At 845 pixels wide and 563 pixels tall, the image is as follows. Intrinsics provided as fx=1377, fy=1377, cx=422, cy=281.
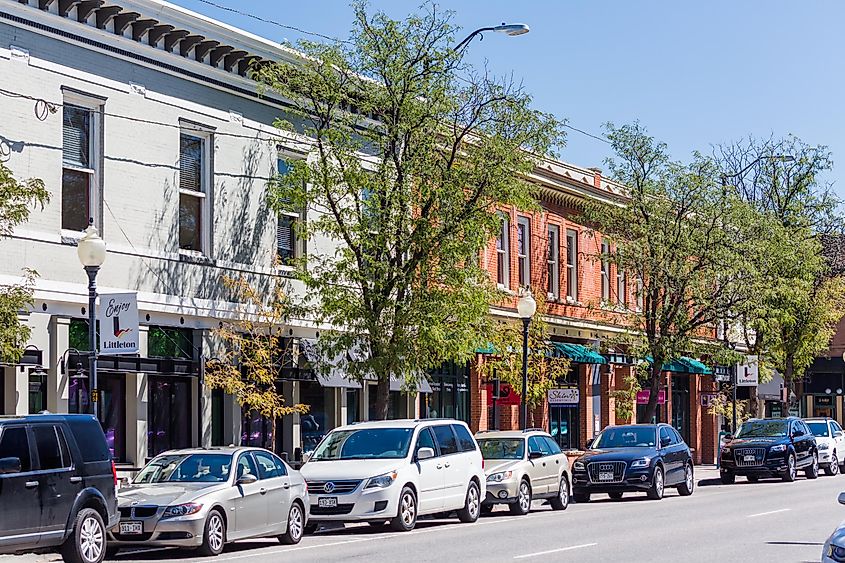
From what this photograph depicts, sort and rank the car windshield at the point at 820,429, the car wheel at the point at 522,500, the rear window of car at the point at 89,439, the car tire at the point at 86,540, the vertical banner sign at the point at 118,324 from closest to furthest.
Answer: the car tire at the point at 86,540 → the rear window of car at the point at 89,439 → the vertical banner sign at the point at 118,324 → the car wheel at the point at 522,500 → the car windshield at the point at 820,429

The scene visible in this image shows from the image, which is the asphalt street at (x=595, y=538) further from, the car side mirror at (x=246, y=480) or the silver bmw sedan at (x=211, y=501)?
the car side mirror at (x=246, y=480)

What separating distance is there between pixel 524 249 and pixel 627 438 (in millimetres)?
11369

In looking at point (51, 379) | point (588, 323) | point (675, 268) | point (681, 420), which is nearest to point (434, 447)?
point (51, 379)

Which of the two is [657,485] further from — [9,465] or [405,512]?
[9,465]

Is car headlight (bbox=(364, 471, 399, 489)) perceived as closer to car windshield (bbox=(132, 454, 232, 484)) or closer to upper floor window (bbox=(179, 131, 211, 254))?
car windshield (bbox=(132, 454, 232, 484))

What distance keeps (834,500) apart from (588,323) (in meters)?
17.2

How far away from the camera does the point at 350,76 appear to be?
28.1 m

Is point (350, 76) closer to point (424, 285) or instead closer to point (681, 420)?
point (424, 285)

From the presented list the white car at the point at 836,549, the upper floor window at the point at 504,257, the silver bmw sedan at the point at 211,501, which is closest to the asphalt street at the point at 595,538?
the silver bmw sedan at the point at 211,501

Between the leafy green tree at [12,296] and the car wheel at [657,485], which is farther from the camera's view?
the car wheel at [657,485]

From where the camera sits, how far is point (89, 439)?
55.0 ft

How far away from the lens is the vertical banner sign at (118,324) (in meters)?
20.5

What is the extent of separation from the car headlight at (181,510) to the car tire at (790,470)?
24318mm

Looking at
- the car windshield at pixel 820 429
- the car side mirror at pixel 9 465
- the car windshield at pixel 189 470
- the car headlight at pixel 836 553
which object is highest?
the car side mirror at pixel 9 465
